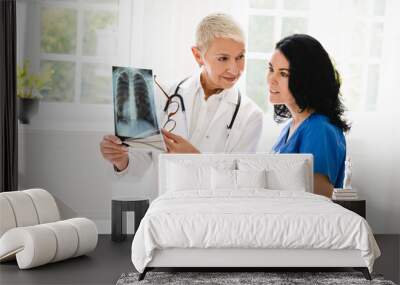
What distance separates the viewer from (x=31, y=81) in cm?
712

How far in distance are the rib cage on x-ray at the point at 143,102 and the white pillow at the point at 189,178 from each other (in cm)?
86

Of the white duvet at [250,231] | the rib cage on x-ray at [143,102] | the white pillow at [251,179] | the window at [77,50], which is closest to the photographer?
the white duvet at [250,231]

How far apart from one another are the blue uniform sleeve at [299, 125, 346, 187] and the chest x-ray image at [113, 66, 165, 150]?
4.91ft

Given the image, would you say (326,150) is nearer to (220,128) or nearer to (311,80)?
(311,80)

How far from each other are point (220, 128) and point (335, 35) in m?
1.55

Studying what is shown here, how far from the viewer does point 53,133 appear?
23.4ft

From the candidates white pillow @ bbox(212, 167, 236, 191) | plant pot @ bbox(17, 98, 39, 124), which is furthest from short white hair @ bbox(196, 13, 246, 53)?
plant pot @ bbox(17, 98, 39, 124)

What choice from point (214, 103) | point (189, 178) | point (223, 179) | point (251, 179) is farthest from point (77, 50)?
point (251, 179)

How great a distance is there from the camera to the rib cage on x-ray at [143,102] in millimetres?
6988

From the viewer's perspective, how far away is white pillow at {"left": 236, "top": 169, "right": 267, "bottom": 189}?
240 inches

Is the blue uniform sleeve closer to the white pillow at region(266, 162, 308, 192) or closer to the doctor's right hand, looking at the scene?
the white pillow at region(266, 162, 308, 192)

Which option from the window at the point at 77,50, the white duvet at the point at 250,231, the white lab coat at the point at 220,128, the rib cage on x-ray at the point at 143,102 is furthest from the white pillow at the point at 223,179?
the window at the point at 77,50

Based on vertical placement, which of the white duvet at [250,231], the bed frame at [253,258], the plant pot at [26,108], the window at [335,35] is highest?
the window at [335,35]

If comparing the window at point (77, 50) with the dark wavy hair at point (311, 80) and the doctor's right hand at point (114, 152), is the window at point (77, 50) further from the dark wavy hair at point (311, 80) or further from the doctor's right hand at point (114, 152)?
the dark wavy hair at point (311, 80)
